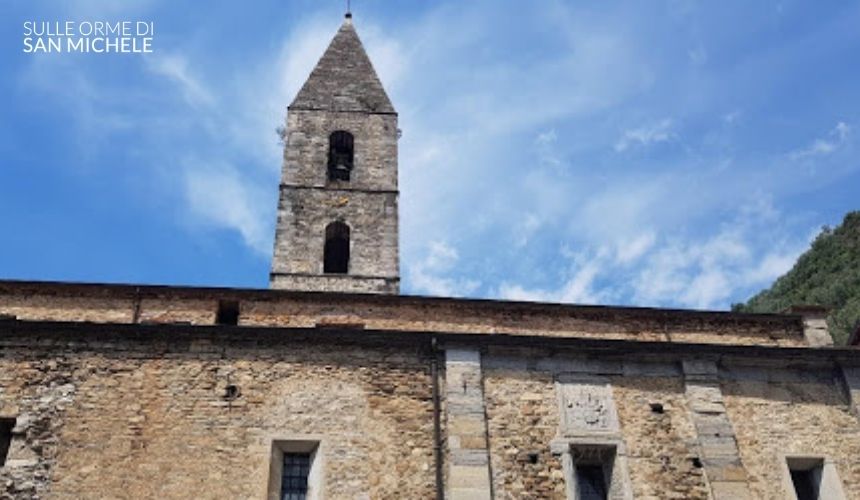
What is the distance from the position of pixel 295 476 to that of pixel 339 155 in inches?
466

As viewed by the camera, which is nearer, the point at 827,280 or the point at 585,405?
the point at 585,405

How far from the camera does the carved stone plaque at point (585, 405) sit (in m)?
11.8

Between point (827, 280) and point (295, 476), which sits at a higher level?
point (827, 280)

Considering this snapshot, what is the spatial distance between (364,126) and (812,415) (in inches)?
532

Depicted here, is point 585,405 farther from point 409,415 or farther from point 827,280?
point 827,280

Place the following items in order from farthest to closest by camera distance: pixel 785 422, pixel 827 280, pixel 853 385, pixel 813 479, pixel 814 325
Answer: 1. pixel 827 280
2. pixel 814 325
3. pixel 853 385
4. pixel 785 422
5. pixel 813 479

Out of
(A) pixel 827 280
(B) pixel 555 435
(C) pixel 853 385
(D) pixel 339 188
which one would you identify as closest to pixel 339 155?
(D) pixel 339 188

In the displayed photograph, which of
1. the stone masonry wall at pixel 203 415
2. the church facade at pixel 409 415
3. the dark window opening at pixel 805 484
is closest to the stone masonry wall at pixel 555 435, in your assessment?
the church facade at pixel 409 415

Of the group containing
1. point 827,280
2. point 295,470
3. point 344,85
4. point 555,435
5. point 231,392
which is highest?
point 827,280

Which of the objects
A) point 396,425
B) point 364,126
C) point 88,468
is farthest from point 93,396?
point 364,126

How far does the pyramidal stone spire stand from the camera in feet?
73.5

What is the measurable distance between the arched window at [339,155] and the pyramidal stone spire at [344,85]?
913 millimetres

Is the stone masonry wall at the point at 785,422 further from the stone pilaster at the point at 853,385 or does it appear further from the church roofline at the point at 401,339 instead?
the church roofline at the point at 401,339

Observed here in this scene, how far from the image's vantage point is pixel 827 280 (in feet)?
117
